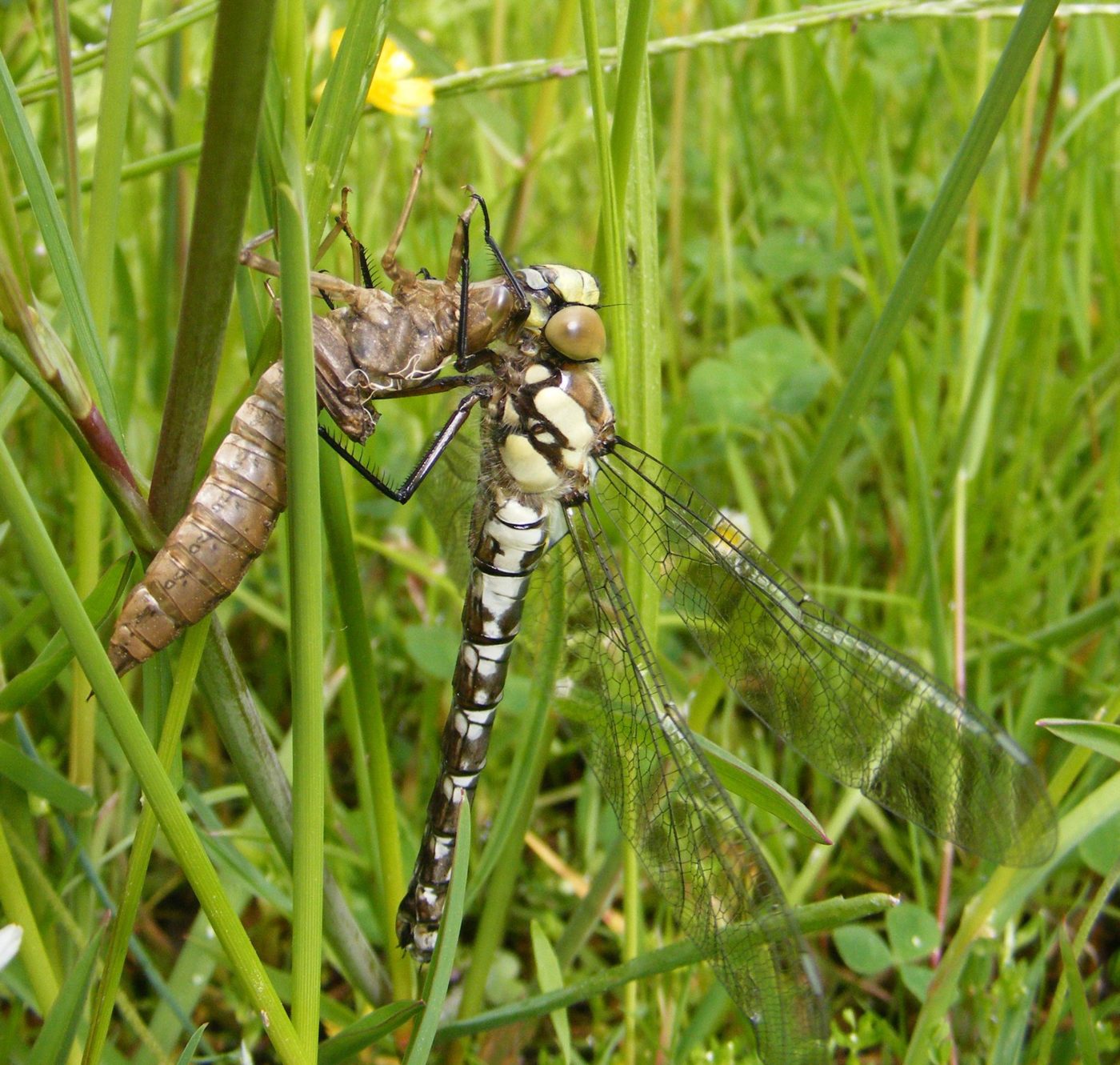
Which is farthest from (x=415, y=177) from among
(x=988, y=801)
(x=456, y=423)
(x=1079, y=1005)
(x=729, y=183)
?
(x=729, y=183)

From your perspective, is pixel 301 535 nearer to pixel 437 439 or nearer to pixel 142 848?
pixel 142 848

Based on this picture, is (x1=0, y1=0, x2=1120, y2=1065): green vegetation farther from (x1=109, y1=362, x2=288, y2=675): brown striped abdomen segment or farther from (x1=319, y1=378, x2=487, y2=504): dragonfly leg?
(x1=319, y1=378, x2=487, y2=504): dragonfly leg

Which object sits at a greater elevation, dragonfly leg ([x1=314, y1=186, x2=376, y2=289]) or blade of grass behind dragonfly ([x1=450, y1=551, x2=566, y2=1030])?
→ dragonfly leg ([x1=314, y1=186, x2=376, y2=289])

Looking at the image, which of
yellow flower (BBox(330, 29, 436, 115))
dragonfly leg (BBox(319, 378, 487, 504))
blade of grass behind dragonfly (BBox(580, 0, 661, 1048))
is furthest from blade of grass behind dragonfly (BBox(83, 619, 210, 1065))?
yellow flower (BBox(330, 29, 436, 115))

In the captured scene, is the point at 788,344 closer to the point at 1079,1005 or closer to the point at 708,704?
the point at 708,704

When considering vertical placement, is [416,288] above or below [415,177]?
below

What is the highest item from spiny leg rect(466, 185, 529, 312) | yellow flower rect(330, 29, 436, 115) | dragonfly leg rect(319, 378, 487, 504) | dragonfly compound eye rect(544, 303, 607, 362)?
yellow flower rect(330, 29, 436, 115)

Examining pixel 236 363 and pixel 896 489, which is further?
pixel 896 489

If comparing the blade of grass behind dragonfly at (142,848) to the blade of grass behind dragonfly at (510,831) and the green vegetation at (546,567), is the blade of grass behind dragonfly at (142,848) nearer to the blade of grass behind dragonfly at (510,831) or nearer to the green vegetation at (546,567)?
the green vegetation at (546,567)
